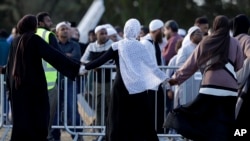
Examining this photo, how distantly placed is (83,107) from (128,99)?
2.58 meters

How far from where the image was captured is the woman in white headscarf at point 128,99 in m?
14.9

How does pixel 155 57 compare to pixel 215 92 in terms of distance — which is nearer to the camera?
pixel 215 92

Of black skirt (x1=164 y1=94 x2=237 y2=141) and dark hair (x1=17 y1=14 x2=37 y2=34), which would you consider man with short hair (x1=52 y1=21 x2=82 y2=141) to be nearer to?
dark hair (x1=17 y1=14 x2=37 y2=34)

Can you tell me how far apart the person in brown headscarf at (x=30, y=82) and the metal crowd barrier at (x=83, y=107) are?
2263 millimetres

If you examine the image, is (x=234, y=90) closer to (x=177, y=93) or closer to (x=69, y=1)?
(x=177, y=93)

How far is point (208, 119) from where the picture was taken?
46.6ft

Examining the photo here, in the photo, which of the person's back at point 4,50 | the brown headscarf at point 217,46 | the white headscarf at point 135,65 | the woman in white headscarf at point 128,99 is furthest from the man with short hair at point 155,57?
the person's back at point 4,50

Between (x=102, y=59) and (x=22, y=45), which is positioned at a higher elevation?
(x=22, y=45)

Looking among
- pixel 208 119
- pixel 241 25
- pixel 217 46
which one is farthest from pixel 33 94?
pixel 241 25

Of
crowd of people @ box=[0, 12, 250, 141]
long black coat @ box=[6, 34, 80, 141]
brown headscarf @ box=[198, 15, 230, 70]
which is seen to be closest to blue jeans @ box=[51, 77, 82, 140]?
crowd of people @ box=[0, 12, 250, 141]

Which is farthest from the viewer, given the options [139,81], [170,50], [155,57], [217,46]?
[170,50]

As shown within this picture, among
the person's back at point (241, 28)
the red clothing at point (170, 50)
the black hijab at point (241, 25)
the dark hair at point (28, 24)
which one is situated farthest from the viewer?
the red clothing at point (170, 50)

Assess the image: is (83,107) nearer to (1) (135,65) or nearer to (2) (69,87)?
(2) (69,87)

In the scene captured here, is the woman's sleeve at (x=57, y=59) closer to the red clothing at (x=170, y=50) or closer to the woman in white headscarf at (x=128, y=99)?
the woman in white headscarf at (x=128, y=99)
